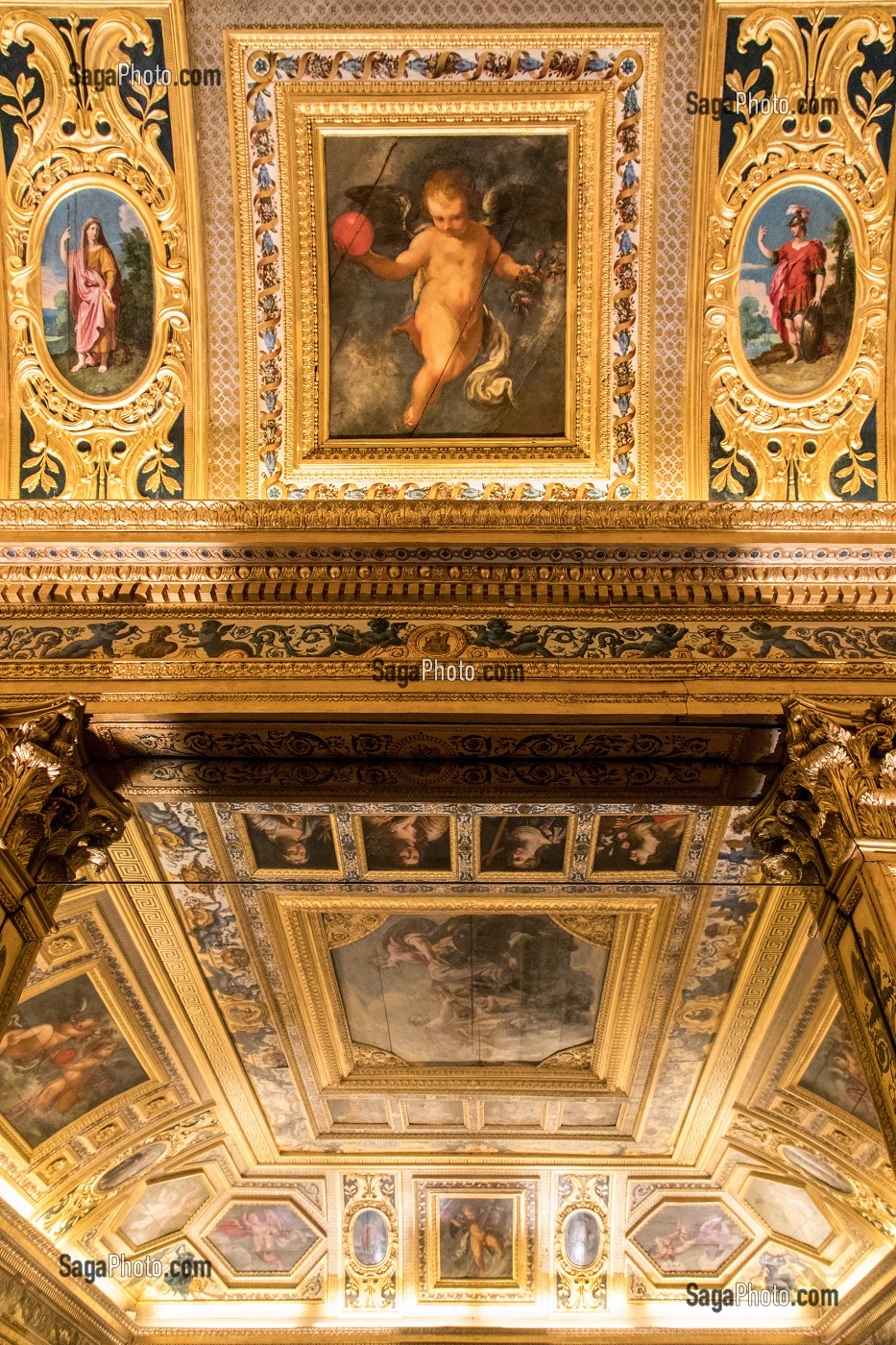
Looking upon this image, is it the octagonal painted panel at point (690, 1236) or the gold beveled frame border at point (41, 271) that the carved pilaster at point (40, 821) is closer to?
the gold beveled frame border at point (41, 271)

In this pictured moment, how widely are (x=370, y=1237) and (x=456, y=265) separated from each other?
10635 millimetres

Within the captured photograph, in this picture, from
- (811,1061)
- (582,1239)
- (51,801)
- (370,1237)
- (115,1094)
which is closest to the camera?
(51,801)

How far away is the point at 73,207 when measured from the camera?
26.5ft

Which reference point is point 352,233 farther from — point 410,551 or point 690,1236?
point 690,1236

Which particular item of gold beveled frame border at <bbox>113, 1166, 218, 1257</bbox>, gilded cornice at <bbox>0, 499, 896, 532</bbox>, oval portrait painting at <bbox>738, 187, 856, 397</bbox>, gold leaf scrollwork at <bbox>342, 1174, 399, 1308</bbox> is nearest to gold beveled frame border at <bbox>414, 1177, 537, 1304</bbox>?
gold leaf scrollwork at <bbox>342, 1174, 399, 1308</bbox>

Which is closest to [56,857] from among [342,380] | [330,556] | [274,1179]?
[330,556]

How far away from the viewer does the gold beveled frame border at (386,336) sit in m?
7.86

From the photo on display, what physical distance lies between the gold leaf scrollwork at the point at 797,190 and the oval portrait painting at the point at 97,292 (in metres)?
4.01

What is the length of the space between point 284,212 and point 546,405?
2262 millimetres

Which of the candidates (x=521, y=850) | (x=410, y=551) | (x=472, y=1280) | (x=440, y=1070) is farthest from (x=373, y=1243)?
(x=410, y=551)

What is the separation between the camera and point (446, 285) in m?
8.20

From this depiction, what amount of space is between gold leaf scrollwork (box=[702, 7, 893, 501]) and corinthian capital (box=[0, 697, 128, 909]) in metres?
4.61

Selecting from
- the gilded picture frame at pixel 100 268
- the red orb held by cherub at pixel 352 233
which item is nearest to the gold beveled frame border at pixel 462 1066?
the gilded picture frame at pixel 100 268

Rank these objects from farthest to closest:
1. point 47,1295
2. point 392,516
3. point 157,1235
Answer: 1. point 157,1235
2. point 47,1295
3. point 392,516
